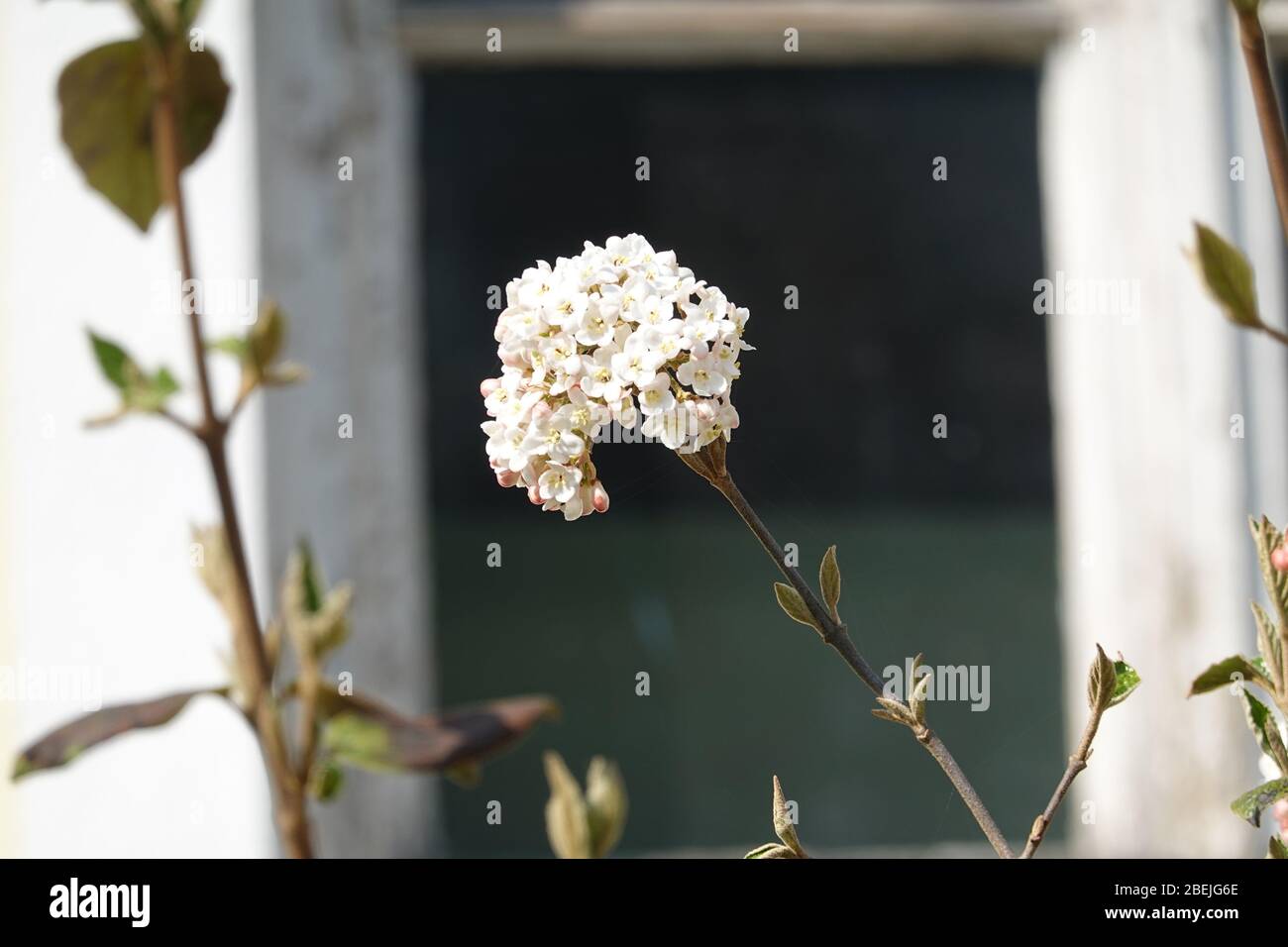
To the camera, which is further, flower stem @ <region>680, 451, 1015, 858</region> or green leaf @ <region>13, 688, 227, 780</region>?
green leaf @ <region>13, 688, 227, 780</region>

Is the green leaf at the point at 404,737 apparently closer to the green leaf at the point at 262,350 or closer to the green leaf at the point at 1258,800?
the green leaf at the point at 262,350

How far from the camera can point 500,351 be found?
0.41m

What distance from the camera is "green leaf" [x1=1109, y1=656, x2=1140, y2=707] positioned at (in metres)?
0.40

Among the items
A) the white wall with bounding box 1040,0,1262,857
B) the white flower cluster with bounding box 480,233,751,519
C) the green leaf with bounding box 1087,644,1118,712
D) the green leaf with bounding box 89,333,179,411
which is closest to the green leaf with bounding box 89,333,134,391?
the green leaf with bounding box 89,333,179,411

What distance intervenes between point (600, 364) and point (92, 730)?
0.29 metres

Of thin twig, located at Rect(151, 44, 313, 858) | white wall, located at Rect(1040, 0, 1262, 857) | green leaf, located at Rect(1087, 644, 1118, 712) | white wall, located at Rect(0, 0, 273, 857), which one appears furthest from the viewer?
white wall, located at Rect(1040, 0, 1262, 857)

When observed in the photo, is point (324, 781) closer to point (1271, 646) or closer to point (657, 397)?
point (657, 397)

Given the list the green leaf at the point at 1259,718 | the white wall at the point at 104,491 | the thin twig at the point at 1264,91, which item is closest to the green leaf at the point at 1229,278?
the thin twig at the point at 1264,91

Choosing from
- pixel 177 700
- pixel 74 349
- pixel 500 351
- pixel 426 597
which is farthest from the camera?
pixel 426 597

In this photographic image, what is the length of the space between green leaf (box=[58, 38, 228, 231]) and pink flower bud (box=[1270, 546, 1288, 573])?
447 millimetres

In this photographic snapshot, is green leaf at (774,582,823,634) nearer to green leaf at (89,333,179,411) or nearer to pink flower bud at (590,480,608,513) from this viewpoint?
pink flower bud at (590,480,608,513)

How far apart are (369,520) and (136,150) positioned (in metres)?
1.03
